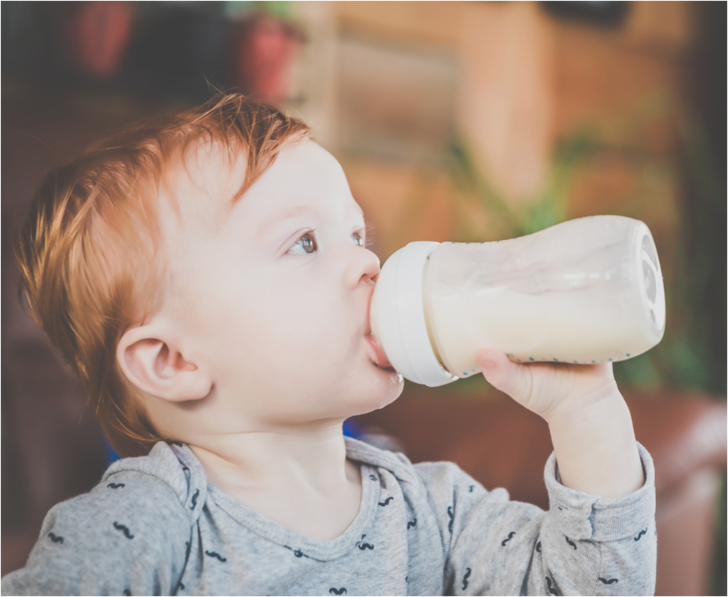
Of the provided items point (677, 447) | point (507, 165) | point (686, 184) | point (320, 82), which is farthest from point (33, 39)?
point (686, 184)

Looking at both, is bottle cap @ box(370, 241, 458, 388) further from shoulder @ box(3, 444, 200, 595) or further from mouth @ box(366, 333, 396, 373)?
shoulder @ box(3, 444, 200, 595)

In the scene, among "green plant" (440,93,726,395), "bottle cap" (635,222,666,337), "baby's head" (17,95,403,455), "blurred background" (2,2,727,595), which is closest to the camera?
"bottle cap" (635,222,666,337)

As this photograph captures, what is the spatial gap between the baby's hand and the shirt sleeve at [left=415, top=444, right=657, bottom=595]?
7 cm

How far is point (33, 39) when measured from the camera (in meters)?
1.49

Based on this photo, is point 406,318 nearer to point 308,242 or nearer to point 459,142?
point 308,242

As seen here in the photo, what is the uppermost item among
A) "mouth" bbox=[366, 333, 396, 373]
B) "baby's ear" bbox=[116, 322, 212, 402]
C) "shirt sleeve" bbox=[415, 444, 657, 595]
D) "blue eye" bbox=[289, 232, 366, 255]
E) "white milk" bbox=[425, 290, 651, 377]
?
"blue eye" bbox=[289, 232, 366, 255]

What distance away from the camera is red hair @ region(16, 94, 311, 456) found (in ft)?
2.09

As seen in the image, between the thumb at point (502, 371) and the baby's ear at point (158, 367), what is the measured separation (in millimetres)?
266

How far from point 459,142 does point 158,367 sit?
1.85m

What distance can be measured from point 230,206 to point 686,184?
274cm

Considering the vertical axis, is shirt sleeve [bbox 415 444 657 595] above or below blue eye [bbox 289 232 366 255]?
below

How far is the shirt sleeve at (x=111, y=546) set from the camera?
0.51 m

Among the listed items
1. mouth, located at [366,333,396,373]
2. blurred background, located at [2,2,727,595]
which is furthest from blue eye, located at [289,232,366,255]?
blurred background, located at [2,2,727,595]

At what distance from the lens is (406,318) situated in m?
0.57
